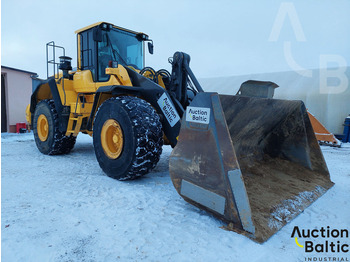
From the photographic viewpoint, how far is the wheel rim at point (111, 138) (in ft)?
11.3

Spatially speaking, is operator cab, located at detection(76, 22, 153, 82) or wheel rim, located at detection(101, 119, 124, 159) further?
operator cab, located at detection(76, 22, 153, 82)

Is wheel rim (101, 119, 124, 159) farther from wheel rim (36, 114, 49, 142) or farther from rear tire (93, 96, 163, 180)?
wheel rim (36, 114, 49, 142)

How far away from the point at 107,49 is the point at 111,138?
1.81m

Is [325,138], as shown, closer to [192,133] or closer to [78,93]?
[192,133]

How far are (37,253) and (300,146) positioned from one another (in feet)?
10.9

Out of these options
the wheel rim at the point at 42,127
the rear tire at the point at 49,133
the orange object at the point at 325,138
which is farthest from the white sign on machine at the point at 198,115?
the orange object at the point at 325,138

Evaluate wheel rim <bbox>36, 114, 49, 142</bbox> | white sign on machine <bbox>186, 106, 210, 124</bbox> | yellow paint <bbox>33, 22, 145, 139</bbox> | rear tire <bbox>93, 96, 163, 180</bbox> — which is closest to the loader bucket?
white sign on machine <bbox>186, 106, 210, 124</bbox>

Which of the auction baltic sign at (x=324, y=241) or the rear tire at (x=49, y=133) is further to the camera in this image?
the rear tire at (x=49, y=133)

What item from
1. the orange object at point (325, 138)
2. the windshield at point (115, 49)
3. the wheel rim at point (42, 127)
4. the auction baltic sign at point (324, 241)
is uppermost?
the windshield at point (115, 49)

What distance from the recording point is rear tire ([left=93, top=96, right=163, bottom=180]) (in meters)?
3.11

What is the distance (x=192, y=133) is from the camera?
2.42 m

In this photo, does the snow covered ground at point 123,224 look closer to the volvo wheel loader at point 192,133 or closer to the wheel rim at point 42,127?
the volvo wheel loader at point 192,133

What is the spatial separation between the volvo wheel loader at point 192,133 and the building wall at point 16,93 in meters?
6.23

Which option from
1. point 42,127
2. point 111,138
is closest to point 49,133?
point 42,127
